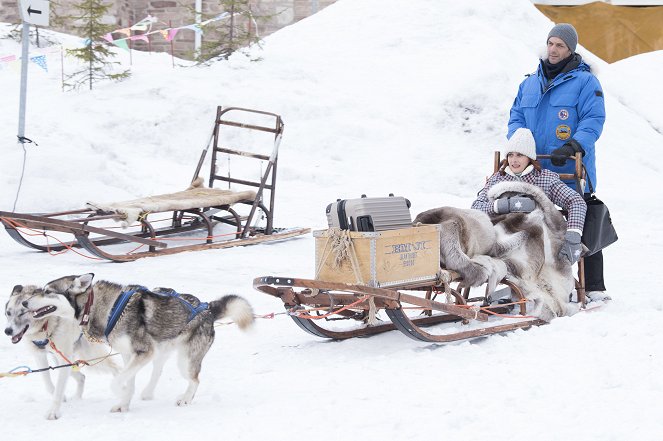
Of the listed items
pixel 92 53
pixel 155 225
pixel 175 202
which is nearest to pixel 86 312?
pixel 175 202

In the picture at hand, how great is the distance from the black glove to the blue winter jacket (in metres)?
0.05

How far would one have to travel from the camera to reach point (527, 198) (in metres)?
5.91

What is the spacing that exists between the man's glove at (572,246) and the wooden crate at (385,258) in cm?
101

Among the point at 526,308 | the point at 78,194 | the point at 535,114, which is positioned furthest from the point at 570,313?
the point at 78,194

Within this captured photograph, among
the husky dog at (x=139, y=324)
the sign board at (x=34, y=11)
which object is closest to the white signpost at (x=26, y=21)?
the sign board at (x=34, y=11)

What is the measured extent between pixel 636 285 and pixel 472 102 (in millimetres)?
7060

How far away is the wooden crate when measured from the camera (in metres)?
4.95

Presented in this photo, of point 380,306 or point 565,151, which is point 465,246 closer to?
point 380,306

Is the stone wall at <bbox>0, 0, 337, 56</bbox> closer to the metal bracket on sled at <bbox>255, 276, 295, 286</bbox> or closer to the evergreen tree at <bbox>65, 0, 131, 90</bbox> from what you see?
the evergreen tree at <bbox>65, 0, 131, 90</bbox>

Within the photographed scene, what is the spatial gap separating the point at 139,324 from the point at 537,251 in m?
2.73

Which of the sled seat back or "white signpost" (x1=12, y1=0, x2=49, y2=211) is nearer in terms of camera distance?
the sled seat back

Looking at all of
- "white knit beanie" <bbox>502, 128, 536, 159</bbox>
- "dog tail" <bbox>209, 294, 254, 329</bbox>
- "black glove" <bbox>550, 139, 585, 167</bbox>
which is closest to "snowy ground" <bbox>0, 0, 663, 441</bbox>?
"dog tail" <bbox>209, 294, 254, 329</bbox>

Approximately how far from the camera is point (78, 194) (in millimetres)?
9930

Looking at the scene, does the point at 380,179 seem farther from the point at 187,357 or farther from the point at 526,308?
the point at 187,357
